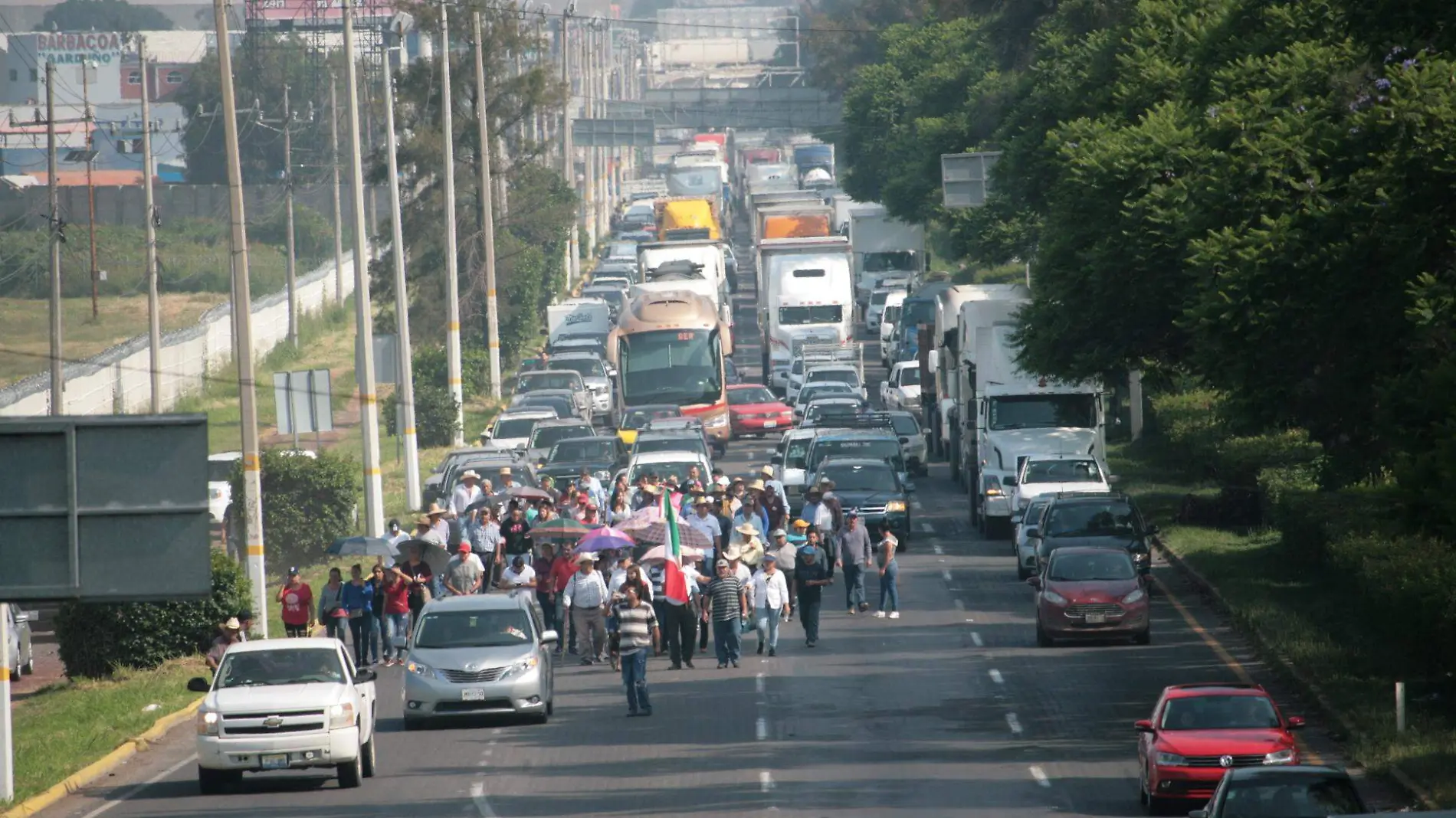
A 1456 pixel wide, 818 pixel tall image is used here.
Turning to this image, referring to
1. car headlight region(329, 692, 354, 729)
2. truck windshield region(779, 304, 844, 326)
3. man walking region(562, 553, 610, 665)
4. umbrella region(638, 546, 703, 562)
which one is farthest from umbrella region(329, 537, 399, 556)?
truck windshield region(779, 304, 844, 326)

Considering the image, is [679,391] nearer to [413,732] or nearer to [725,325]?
[725,325]

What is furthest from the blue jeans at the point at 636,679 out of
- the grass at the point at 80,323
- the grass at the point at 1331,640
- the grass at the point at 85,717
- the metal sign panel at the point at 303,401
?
the grass at the point at 80,323

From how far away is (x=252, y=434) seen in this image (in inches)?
1219

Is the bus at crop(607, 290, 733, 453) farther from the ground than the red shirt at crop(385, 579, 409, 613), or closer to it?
farther from the ground

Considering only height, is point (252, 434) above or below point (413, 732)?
above

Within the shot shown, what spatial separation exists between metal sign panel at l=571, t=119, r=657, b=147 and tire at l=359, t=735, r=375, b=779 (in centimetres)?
10742

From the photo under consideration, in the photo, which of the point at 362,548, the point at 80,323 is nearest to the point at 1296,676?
the point at 362,548

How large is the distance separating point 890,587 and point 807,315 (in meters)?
35.4

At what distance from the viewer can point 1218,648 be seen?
95.9 feet

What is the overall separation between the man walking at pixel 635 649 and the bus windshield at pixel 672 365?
29355 millimetres

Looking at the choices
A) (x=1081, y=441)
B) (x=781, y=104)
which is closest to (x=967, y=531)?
(x=1081, y=441)

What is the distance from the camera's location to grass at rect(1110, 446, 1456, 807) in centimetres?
2103

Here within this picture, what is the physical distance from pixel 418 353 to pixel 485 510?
1355 inches

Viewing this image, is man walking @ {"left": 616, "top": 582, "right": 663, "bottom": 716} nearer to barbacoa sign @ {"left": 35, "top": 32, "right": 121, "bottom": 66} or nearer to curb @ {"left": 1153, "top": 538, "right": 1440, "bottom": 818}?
curb @ {"left": 1153, "top": 538, "right": 1440, "bottom": 818}
